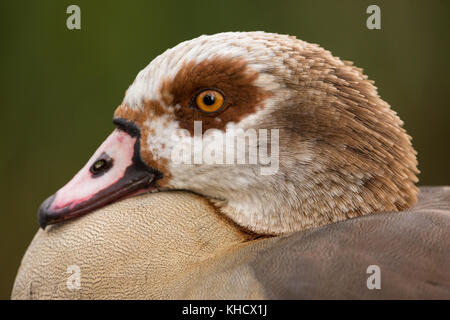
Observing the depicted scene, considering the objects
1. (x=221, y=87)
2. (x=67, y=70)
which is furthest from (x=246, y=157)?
(x=67, y=70)

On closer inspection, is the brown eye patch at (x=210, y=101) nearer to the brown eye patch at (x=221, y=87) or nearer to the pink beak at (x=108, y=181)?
the brown eye patch at (x=221, y=87)

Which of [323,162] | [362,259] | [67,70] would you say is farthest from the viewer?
[67,70]

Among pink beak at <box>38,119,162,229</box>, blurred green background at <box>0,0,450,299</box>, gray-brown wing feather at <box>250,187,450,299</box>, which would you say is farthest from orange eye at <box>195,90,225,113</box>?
blurred green background at <box>0,0,450,299</box>

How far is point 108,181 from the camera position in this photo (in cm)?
114

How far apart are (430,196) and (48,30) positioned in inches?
69.9

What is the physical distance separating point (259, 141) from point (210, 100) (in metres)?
0.12

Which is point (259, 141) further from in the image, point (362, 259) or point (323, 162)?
point (362, 259)

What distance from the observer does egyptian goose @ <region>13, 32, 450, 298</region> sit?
1.07 m

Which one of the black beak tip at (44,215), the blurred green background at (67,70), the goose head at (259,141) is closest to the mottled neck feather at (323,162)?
the goose head at (259,141)

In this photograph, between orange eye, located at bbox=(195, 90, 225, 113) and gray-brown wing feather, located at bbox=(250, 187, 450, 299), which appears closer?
gray-brown wing feather, located at bbox=(250, 187, 450, 299)

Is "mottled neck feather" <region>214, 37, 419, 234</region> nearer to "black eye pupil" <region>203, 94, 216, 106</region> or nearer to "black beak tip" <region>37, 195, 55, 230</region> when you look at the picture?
"black eye pupil" <region>203, 94, 216, 106</region>
